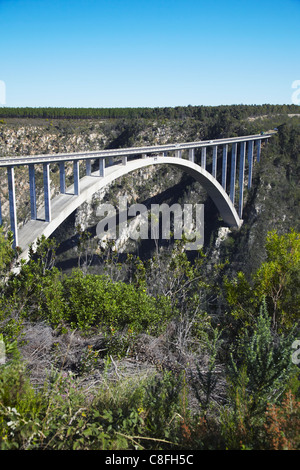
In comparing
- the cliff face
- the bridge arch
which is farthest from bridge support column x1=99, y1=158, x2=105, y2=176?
the cliff face

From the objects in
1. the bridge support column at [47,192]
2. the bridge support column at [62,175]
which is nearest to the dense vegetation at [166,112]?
the bridge support column at [62,175]

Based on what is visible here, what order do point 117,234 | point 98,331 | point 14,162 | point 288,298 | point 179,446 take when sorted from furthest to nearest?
point 117,234, point 14,162, point 288,298, point 98,331, point 179,446

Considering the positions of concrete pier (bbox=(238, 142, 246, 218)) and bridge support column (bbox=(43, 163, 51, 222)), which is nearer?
bridge support column (bbox=(43, 163, 51, 222))

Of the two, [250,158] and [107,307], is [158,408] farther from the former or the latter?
[250,158]

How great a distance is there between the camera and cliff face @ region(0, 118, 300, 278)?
34.6m

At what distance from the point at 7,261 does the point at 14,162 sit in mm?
5988

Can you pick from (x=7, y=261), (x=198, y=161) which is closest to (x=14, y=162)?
(x=7, y=261)

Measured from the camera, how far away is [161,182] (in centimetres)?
4400

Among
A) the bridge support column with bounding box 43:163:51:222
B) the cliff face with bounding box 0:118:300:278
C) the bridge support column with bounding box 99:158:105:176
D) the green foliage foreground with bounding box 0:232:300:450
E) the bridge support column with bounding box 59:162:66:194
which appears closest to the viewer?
the green foliage foreground with bounding box 0:232:300:450

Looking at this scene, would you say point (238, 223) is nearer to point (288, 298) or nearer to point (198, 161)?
point (198, 161)

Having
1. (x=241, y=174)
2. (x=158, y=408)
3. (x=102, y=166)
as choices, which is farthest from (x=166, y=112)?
(x=158, y=408)

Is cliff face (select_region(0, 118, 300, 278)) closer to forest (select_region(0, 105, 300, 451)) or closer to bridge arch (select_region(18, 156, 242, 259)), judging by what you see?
bridge arch (select_region(18, 156, 242, 259))

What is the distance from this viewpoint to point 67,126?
4950 centimetres

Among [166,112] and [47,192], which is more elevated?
[166,112]
